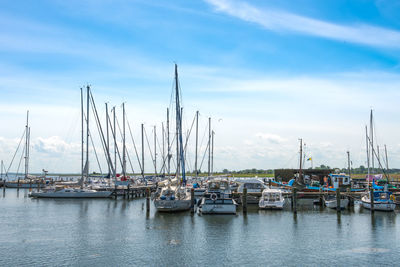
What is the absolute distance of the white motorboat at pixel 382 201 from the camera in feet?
167

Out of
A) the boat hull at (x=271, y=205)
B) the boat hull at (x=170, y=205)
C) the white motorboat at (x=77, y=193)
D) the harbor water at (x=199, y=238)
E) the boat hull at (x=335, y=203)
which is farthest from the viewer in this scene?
the white motorboat at (x=77, y=193)

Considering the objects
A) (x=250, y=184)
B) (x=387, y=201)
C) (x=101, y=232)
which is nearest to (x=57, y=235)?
(x=101, y=232)

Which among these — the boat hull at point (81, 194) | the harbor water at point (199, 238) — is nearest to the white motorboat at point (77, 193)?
the boat hull at point (81, 194)

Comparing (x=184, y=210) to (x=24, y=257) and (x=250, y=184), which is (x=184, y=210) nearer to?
(x=250, y=184)

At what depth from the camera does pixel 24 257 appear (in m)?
29.2

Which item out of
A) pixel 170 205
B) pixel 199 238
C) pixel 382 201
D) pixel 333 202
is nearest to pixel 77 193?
pixel 170 205

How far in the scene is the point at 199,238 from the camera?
36.1 metres

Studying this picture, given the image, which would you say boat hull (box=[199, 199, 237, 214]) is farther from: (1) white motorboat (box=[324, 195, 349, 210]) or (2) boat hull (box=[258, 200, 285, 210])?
(1) white motorboat (box=[324, 195, 349, 210])

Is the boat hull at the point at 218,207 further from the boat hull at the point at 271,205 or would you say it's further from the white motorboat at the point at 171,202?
the boat hull at the point at 271,205

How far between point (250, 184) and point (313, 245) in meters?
32.1

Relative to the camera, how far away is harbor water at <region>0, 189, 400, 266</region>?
2900 cm

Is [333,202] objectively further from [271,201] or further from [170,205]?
[170,205]

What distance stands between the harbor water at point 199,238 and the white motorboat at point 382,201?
121 centimetres

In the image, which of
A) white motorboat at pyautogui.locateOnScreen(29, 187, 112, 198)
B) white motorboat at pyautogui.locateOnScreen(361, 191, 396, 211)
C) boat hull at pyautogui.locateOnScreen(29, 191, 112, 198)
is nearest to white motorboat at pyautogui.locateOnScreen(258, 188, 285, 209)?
white motorboat at pyautogui.locateOnScreen(361, 191, 396, 211)
